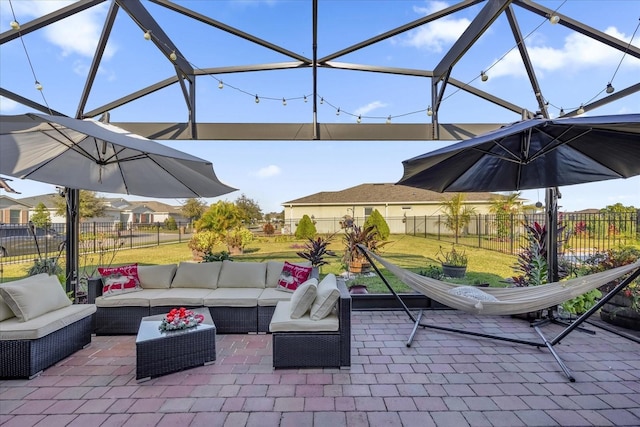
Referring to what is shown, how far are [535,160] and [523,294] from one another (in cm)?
161

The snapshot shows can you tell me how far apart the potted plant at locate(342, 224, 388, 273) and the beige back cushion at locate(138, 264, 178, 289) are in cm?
302

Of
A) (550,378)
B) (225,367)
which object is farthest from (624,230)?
(225,367)

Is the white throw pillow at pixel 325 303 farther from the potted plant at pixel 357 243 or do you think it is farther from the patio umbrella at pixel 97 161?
the potted plant at pixel 357 243

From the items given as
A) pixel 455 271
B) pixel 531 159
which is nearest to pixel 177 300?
pixel 531 159

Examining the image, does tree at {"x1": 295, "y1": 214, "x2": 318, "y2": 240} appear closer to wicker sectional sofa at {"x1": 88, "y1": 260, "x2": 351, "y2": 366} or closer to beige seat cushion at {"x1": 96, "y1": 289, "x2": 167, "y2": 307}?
wicker sectional sofa at {"x1": 88, "y1": 260, "x2": 351, "y2": 366}

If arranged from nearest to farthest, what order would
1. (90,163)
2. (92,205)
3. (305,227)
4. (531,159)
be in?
1. (531,159)
2. (90,163)
3. (305,227)
4. (92,205)

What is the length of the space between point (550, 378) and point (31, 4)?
6.31m

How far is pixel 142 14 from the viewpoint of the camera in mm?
3510

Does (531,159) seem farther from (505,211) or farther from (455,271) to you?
(505,211)

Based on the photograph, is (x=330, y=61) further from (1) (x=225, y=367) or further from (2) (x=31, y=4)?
(1) (x=225, y=367)

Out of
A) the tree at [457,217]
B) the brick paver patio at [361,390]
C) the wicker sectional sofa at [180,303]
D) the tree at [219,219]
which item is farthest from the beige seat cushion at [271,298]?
the tree at [457,217]

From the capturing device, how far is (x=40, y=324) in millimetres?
2797

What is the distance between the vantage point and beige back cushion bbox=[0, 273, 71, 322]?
9.46 feet

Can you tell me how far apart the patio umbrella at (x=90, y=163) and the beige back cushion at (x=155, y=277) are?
3.45 ft
